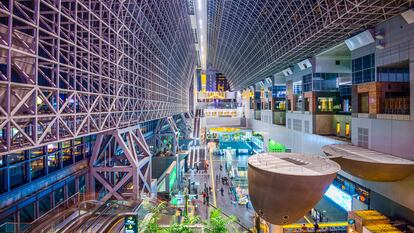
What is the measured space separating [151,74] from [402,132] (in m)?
21.2

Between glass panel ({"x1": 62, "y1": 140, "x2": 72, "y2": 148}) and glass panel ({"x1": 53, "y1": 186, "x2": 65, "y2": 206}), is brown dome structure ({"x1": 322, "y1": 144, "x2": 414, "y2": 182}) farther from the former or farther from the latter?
glass panel ({"x1": 53, "y1": 186, "x2": 65, "y2": 206})

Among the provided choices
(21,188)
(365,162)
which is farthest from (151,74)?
(365,162)

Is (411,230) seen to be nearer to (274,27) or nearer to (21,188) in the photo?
(21,188)

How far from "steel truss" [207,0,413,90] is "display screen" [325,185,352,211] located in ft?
44.1

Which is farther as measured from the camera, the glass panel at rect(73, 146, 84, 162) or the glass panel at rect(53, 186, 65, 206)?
the glass panel at rect(73, 146, 84, 162)

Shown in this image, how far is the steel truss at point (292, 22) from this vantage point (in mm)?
16312

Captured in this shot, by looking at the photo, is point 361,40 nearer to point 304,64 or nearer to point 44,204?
point 304,64

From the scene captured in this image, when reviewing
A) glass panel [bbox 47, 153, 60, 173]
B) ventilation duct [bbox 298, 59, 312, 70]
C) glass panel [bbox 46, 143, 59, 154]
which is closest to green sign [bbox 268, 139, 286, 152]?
ventilation duct [bbox 298, 59, 312, 70]

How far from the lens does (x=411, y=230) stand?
1568 cm

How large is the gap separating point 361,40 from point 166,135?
26.7 m

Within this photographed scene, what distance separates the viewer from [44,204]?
43.8 feet

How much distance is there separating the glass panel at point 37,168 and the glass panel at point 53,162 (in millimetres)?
453

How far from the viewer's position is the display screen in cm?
2362

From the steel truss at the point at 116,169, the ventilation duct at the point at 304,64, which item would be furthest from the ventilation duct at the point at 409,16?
the steel truss at the point at 116,169
